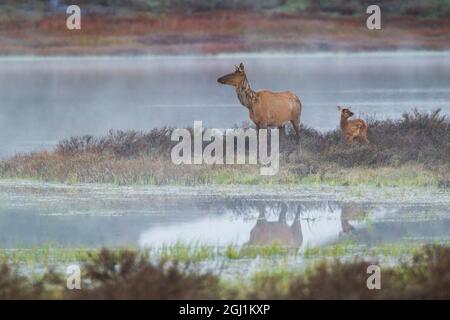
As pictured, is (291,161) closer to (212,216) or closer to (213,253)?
(212,216)

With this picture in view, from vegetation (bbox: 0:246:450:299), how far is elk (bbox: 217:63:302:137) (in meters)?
4.19

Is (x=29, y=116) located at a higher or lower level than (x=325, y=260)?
higher

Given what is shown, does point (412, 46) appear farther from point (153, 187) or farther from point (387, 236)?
point (387, 236)

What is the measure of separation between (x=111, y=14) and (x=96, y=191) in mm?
3341

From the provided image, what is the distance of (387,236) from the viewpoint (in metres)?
10.9

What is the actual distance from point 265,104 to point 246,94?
0.30 m

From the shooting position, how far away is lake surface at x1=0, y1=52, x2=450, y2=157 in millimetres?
16078

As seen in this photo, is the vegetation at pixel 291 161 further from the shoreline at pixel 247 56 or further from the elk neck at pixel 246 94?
the shoreline at pixel 247 56

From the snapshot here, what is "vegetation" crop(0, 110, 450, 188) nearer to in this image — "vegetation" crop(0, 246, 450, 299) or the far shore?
the far shore

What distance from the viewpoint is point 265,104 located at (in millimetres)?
13578

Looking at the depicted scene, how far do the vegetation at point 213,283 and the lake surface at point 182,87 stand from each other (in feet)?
21.6

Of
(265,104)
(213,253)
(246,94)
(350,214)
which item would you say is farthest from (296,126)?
(213,253)

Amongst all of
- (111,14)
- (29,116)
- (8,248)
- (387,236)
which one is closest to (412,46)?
(111,14)

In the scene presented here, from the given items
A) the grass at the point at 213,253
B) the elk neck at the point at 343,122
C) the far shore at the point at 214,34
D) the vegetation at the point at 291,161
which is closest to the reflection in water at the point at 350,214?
the grass at the point at 213,253
